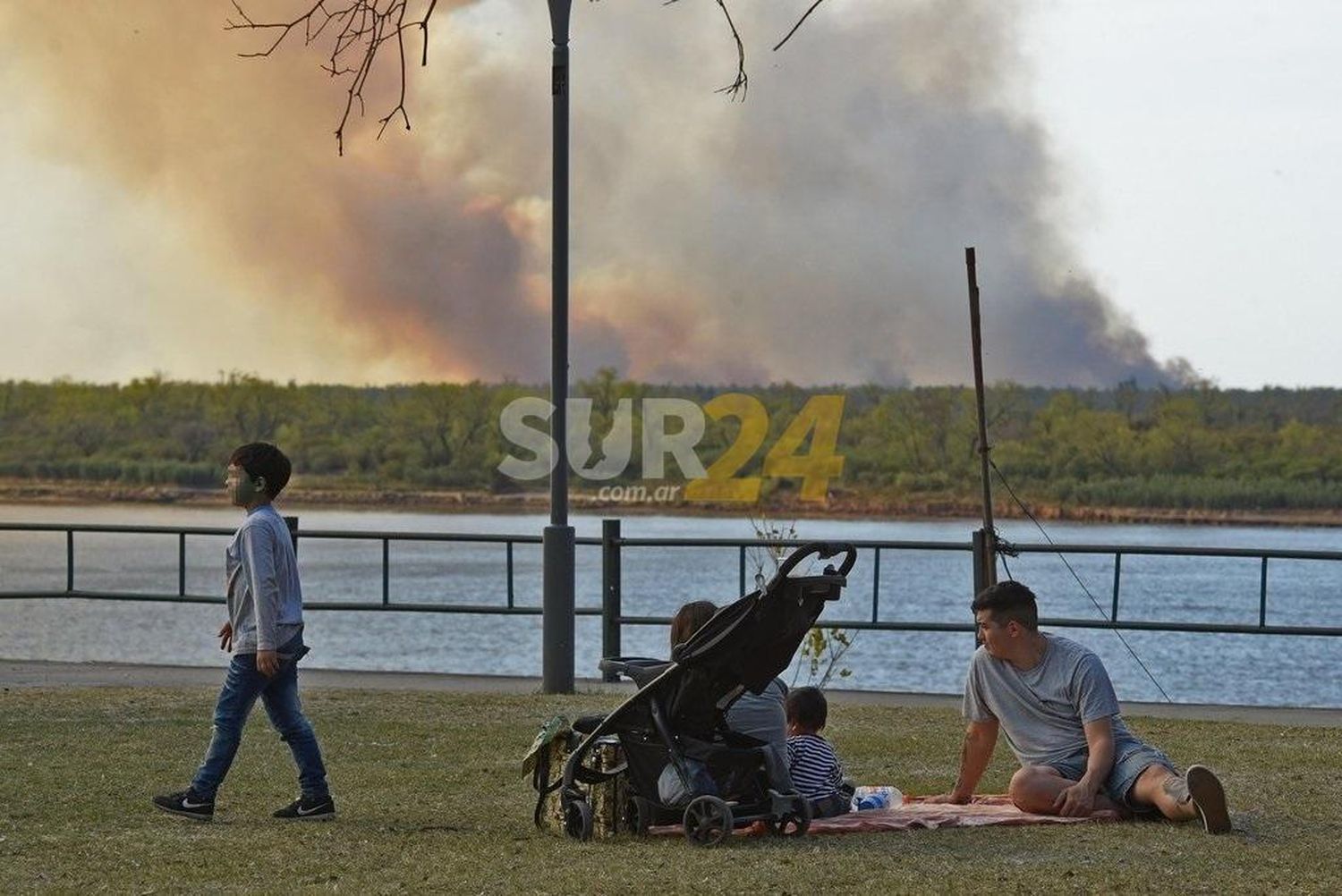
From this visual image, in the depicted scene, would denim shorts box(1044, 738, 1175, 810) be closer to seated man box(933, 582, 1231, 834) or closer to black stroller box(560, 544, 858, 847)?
seated man box(933, 582, 1231, 834)

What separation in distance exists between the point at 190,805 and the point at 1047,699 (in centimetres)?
367

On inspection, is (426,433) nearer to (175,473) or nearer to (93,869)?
(175,473)

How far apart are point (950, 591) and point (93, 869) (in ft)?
164

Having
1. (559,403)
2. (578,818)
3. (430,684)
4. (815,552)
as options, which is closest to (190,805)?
(578,818)

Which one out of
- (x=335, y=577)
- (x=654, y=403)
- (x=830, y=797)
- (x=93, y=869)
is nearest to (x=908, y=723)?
(x=830, y=797)

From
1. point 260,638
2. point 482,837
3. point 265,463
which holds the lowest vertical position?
point 482,837

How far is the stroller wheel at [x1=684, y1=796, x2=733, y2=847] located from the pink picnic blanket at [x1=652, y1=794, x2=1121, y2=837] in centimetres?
34

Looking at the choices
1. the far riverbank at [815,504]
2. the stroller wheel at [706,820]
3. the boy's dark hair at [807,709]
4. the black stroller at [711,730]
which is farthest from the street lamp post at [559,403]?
the far riverbank at [815,504]

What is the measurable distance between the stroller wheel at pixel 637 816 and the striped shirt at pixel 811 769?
758mm

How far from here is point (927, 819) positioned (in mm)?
8805

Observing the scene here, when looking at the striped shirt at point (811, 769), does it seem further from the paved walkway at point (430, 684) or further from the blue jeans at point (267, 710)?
the paved walkway at point (430, 684)

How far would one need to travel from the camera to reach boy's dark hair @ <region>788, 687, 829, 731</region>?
9156mm

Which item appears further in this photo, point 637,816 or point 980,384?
point 980,384

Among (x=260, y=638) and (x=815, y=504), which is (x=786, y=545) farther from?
(x=815, y=504)
